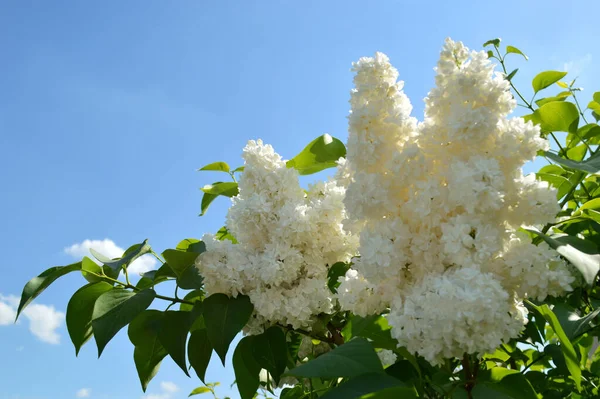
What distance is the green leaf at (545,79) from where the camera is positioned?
1.32 m

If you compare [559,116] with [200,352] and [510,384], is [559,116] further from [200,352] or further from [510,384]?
[200,352]

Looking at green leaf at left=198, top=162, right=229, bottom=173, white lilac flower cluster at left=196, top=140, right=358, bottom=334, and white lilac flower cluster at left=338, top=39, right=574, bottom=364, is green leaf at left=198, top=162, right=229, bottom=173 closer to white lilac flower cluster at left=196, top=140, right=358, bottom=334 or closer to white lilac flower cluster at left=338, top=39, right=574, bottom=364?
white lilac flower cluster at left=196, top=140, right=358, bottom=334

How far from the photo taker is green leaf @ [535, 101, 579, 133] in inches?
41.3

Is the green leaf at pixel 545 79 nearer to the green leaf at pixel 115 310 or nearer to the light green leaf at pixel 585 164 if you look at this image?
the light green leaf at pixel 585 164

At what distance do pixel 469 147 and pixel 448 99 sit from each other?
0.08 metres

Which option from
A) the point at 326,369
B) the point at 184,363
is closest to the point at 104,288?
the point at 184,363

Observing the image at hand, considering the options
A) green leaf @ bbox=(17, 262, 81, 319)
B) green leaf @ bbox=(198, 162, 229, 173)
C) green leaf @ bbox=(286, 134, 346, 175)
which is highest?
green leaf @ bbox=(198, 162, 229, 173)

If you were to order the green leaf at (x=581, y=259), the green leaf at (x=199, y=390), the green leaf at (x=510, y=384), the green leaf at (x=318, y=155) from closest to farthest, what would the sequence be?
1. the green leaf at (x=581, y=259)
2. the green leaf at (x=510, y=384)
3. the green leaf at (x=318, y=155)
4. the green leaf at (x=199, y=390)

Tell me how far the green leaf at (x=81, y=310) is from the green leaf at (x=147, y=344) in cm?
8

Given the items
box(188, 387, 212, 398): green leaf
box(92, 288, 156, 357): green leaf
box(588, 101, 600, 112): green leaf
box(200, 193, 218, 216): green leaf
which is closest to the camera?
box(92, 288, 156, 357): green leaf

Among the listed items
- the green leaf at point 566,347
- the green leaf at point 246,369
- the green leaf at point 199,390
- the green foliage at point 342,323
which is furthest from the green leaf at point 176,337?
the green leaf at point 199,390

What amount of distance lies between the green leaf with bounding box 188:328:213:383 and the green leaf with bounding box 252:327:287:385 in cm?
9

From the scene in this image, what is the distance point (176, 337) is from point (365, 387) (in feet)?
1.39

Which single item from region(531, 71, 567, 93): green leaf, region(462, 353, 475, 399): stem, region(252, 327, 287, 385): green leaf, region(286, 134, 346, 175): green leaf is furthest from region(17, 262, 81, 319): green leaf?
region(531, 71, 567, 93): green leaf
